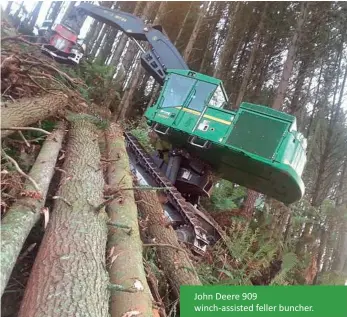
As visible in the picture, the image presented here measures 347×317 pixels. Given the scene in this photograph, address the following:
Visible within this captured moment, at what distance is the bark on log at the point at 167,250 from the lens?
325 cm

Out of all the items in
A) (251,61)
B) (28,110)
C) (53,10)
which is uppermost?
(251,61)

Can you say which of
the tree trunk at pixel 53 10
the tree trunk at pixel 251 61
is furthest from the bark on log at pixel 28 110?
the tree trunk at pixel 251 61

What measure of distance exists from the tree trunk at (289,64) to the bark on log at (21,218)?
5.19 metres

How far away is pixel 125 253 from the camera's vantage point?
2875mm

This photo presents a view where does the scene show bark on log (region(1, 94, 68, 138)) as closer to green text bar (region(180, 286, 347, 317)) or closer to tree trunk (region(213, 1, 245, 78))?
green text bar (region(180, 286, 347, 317))

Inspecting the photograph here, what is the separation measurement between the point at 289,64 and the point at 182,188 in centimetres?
355

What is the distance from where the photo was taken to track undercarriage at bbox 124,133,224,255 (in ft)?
16.0

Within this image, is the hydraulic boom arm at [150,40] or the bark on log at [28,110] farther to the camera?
the hydraulic boom arm at [150,40]

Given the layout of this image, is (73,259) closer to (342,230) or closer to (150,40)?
(342,230)

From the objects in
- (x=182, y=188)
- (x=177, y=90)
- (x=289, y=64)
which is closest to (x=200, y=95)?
(x=177, y=90)

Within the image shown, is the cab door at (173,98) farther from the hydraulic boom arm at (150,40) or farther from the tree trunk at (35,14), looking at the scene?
the tree trunk at (35,14)

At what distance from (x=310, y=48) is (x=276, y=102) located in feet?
7.48

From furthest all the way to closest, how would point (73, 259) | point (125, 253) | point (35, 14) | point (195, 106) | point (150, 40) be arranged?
point (35, 14) → point (150, 40) → point (195, 106) → point (125, 253) → point (73, 259)

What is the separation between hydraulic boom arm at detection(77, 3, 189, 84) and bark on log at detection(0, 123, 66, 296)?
344 centimetres
